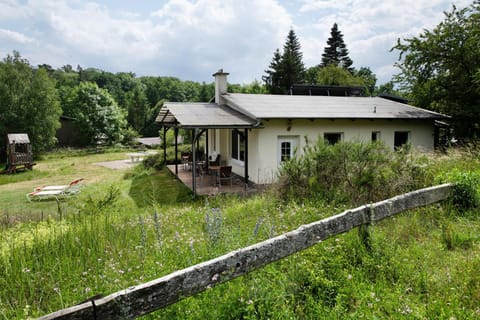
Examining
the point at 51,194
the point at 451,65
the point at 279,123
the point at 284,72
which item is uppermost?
the point at 284,72

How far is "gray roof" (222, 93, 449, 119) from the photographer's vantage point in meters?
12.0

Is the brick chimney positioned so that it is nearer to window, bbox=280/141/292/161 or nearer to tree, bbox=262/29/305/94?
window, bbox=280/141/292/161

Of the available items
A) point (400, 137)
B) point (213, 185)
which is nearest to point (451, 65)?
point (400, 137)

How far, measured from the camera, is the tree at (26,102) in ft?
85.8

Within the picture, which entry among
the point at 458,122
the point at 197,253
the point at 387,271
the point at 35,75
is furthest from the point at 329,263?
the point at 35,75

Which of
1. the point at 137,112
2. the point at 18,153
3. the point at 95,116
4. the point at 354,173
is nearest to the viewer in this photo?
the point at 354,173

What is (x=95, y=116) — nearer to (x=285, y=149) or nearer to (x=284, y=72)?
(x=284, y=72)

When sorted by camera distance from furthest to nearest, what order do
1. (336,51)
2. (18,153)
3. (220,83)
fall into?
1. (336,51)
2. (18,153)
3. (220,83)

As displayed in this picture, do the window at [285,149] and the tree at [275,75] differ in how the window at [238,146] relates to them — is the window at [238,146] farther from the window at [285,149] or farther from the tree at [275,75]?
the tree at [275,75]

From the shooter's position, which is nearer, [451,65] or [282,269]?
[282,269]

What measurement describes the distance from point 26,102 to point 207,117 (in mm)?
24180

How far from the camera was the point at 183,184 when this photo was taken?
1256 centimetres

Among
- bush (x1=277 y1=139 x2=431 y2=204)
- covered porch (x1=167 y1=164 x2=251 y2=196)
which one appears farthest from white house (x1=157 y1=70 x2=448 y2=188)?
bush (x1=277 y1=139 x2=431 y2=204)

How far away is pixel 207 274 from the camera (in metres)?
2.43
